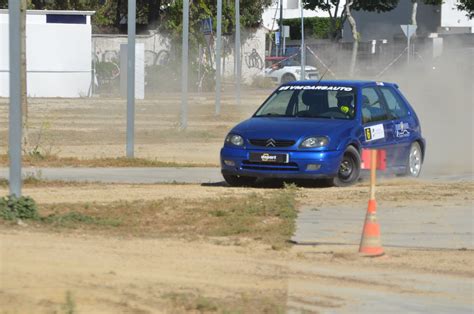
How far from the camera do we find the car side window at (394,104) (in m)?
17.5

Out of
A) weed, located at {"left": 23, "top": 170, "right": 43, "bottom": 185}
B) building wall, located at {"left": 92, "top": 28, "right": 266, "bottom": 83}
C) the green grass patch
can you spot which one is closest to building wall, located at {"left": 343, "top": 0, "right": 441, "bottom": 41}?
building wall, located at {"left": 92, "top": 28, "right": 266, "bottom": 83}

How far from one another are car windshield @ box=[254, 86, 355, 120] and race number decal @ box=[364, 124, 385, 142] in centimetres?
33

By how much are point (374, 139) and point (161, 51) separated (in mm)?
39384

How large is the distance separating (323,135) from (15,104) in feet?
16.9

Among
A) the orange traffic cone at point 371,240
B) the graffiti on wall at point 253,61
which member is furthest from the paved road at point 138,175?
the graffiti on wall at point 253,61

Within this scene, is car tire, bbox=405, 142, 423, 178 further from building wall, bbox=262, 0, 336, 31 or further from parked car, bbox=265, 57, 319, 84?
building wall, bbox=262, 0, 336, 31

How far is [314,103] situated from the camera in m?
16.8

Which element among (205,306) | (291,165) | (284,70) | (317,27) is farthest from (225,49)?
(205,306)

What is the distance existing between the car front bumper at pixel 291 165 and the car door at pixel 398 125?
1.80m

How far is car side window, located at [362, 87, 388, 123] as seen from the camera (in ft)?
54.8

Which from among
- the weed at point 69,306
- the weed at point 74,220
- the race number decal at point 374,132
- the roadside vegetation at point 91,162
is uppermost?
the race number decal at point 374,132

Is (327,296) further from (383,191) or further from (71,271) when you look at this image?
(383,191)

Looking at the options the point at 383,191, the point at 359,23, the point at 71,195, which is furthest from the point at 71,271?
the point at 359,23

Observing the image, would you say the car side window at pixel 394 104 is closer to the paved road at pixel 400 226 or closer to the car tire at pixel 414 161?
the car tire at pixel 414 161
